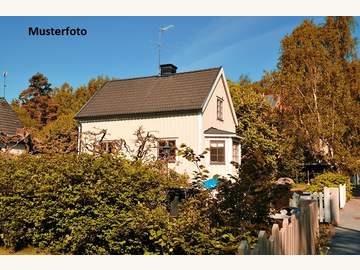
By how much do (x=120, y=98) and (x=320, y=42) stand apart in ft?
43.4

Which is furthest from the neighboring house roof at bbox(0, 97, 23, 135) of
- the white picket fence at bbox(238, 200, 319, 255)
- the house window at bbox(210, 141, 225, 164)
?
the white picket fence at bbox(238, 200, 319, 255)

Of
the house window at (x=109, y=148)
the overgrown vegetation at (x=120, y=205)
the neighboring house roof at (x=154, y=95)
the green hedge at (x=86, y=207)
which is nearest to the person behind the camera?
the overgrown vegetation at (x=120, y=205)

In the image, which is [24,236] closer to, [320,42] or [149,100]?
[149,100]

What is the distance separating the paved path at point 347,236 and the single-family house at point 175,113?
7893 mm

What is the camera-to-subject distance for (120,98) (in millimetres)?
23312

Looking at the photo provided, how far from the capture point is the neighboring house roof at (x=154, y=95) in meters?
20.7

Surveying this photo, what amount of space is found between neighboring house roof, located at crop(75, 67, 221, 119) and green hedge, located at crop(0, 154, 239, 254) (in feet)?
39.3

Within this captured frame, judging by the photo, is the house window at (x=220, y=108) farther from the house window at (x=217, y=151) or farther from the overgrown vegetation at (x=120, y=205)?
the overgrown vegetation at (x=120, y=205)

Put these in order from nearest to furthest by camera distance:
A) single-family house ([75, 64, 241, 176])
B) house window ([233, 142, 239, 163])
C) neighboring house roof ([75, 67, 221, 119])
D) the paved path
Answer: the paved path
single-family house ([75, 64, 241, 176])
neighboring house roof ([75, 67, 221, 119])
house window ([233, 142, 239, 163])

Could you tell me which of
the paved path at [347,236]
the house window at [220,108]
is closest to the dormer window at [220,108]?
A: the house window at [220,108]

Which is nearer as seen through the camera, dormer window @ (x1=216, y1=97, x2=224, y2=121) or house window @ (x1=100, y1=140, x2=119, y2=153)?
house window @ (x1=100, y1=140, x2=119, y2=153)

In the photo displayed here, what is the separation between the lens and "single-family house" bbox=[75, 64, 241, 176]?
20.1 m

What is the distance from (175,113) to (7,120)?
39.5 feet

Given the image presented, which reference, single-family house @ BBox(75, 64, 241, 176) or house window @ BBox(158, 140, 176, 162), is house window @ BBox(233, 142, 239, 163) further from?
house window @ BBox(158, 140, 176, 162)
